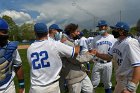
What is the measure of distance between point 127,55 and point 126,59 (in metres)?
0.16

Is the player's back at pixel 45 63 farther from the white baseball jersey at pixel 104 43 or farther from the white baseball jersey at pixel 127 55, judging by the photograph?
the white baseball jersey at pixel 104 43

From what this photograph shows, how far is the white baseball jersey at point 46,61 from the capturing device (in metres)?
6.80

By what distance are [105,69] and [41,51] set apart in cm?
552

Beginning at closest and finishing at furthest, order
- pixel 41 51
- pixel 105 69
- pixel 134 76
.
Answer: pixel 134 76 → pixel 41 51 → pixel 105 69

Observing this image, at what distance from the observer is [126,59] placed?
691cm

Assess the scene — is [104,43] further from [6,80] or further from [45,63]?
[6,80]

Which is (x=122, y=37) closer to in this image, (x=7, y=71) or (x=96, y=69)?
(x=7, y=71)

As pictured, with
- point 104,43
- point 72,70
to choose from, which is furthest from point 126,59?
point 104,43

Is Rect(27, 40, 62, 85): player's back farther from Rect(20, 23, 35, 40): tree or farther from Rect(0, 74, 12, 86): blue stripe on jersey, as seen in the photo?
Rect(20, 23, 35, 40): tree

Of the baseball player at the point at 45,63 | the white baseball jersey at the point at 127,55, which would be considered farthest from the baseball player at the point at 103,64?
the baseball player at the point at 45,63

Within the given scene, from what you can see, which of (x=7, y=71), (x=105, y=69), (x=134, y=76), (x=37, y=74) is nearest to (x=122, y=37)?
(x=134, y=76)

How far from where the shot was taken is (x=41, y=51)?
6.84m

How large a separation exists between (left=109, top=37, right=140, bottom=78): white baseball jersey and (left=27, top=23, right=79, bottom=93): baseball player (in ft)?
3.32

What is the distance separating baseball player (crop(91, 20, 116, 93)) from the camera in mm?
12047
